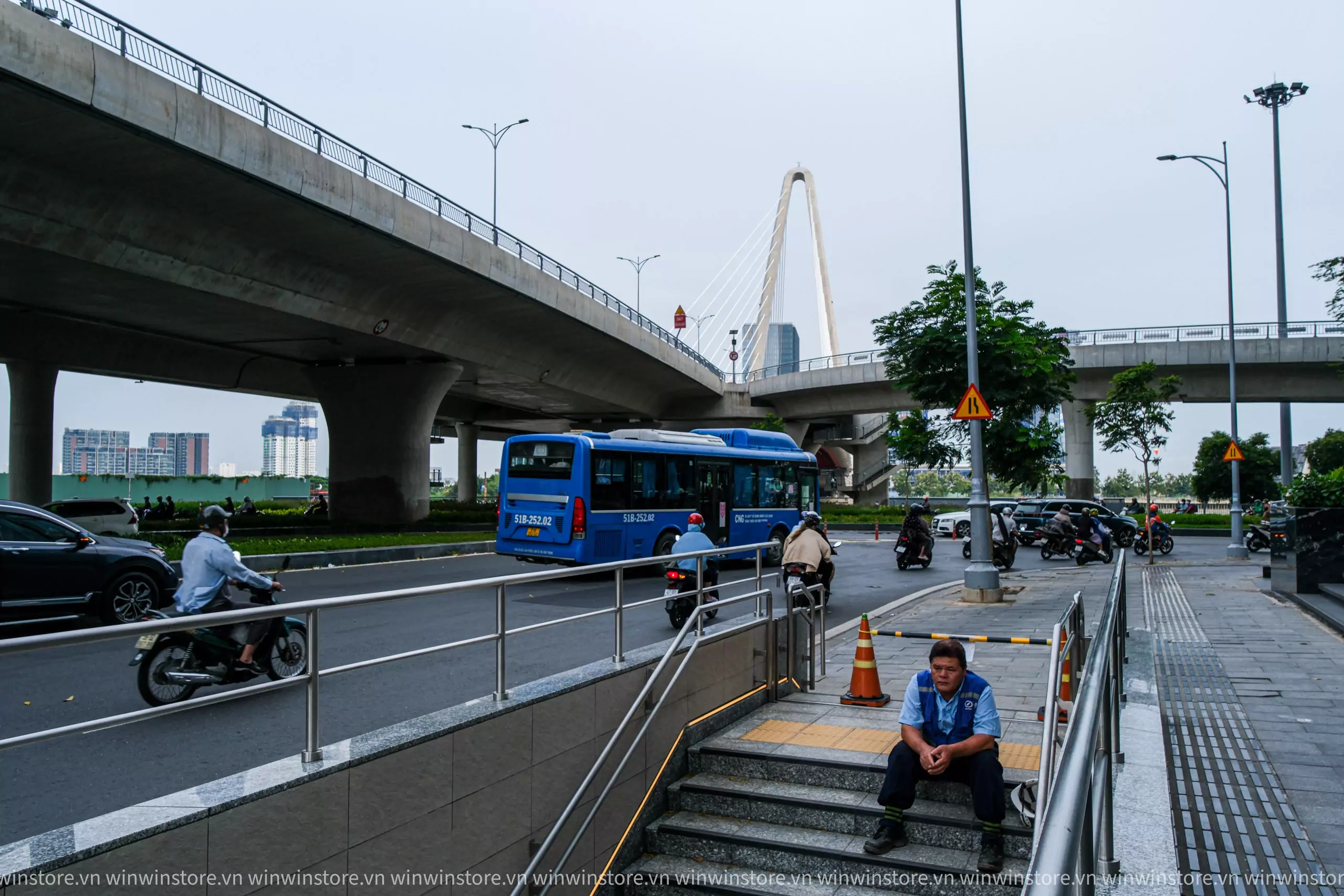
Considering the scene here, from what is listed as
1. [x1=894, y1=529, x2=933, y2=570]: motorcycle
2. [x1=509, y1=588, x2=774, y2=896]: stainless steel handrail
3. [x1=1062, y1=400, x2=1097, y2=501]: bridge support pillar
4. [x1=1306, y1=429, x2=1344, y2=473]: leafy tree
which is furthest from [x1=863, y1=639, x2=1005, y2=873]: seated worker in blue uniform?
[x1=1306, y1=429, x2=1344, y2=473]: leafy tree

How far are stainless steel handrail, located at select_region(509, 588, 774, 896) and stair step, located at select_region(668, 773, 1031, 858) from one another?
0.68 m

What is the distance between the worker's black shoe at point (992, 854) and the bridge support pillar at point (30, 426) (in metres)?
33.3

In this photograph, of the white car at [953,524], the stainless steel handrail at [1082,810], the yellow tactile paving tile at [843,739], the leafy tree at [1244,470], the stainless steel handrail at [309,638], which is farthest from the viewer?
the leafy tree at [1244,470]

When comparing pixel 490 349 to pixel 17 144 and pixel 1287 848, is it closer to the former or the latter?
pixel 17 144

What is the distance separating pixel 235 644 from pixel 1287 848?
559cm

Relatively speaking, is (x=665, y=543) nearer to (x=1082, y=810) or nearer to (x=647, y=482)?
(x=647, y=482)

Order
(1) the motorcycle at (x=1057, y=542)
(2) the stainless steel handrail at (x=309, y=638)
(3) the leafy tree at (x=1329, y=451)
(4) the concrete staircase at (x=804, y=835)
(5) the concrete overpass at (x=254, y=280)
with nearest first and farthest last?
(2) the stainless steel handrail at (x=309, y=638), (4) the concrete staircase at (x=804, y=835), (5) the concrete overpass at (x=254, y=280), (1) the motorcycle at (x=1057, y=542), (3) the leafy tree at (x=1329, y=451)

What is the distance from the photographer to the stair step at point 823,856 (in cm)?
558

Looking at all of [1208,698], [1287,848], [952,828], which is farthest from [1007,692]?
[1287,848]

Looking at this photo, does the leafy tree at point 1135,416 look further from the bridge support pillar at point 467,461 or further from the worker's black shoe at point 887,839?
the bridge support pillar at point 467,461

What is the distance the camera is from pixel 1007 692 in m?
8.63

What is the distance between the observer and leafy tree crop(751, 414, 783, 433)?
51.2 meters

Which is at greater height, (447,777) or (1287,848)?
(447,777)

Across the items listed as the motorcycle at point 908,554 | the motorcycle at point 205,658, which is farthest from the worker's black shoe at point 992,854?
the motorcycle at point 908,554
